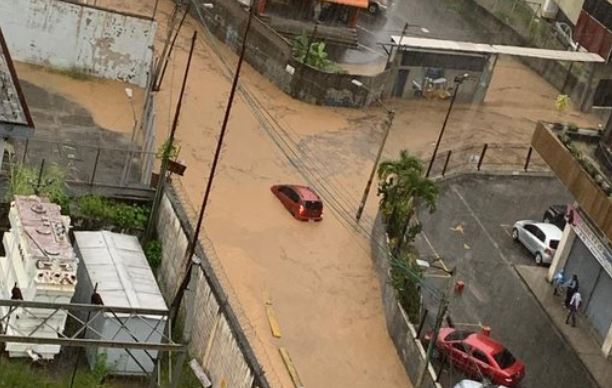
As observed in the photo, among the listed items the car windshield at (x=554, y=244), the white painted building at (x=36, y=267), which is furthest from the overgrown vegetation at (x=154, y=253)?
the car windshield at (x=554, y=244)

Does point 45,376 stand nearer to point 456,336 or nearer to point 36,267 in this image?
point 36,267

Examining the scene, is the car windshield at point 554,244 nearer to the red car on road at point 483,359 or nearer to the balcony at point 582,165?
the balcony at point 582,165

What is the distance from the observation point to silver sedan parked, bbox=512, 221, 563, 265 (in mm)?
39250

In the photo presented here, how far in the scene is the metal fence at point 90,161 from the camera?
38.6m

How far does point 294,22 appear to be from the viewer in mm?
51688

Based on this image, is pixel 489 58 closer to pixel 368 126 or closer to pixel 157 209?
pixel 368 126

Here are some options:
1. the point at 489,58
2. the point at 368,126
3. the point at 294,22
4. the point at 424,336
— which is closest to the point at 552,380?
the point at 424,336

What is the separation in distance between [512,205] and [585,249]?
5.58m

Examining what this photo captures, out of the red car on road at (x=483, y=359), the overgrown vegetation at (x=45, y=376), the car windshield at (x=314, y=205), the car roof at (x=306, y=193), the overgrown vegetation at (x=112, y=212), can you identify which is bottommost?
the overgrown vegetation at (x=45, y=376)

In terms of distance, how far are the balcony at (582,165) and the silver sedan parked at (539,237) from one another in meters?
3.60

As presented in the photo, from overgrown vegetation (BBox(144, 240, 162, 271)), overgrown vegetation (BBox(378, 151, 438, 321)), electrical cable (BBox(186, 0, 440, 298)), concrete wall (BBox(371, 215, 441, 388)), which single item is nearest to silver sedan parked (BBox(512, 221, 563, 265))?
overgrown vegetation (BBox(378, 151, 438, 321))

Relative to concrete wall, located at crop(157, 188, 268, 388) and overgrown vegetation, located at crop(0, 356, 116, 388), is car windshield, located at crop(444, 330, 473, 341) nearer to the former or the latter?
concrete wall, located at crop(157, 188, 268, 388)

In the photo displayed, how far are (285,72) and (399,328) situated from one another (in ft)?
51.8

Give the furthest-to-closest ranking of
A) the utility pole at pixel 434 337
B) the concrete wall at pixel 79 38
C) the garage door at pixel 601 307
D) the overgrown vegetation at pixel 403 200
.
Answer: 1. the concrete wall at pixel 79 38
2. the overgrown vegetation at pixel 403 200
3. the garage door at pixel 601 307
4. the utility pole at pixel 434 337
